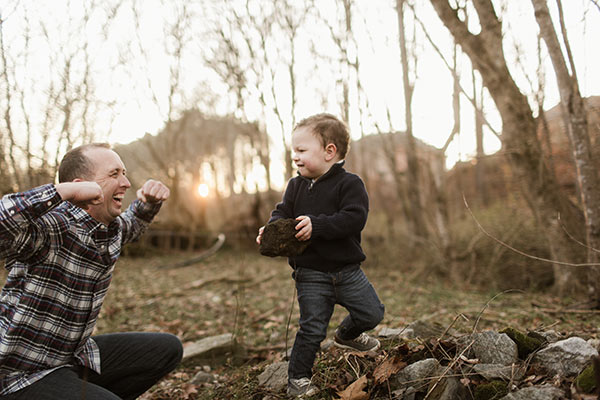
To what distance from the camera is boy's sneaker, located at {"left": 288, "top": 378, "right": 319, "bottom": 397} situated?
8.22ft

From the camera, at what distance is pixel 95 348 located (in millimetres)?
2498

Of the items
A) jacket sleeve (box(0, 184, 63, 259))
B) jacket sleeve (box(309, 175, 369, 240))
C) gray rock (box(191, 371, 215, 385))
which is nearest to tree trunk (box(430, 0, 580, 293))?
jacket sleeve (box(309, 175, 369, 240))

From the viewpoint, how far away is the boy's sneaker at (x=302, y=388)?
250cm

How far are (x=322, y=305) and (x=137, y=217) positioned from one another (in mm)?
1427

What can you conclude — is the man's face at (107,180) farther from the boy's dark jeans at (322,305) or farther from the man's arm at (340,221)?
the boy's dark jeans at (322,305)

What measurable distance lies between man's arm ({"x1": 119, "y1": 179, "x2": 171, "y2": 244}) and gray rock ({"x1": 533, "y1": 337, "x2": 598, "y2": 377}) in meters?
2.53

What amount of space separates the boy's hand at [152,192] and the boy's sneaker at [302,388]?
1.47 meters

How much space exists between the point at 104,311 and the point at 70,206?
14.7 feet

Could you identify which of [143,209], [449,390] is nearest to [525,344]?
[449,390]

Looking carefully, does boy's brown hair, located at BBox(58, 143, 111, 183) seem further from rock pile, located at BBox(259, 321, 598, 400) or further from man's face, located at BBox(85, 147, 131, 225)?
rock pile, located at BBox(259, 321, 598, 400)

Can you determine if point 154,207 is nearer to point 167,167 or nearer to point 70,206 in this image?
point 70,206

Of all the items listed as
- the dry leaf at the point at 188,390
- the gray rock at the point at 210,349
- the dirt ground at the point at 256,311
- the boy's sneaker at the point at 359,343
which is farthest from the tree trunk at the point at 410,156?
the dry leaf at the point at 188,390

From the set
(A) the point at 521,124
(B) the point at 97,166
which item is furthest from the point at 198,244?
(B) the point at 97,166

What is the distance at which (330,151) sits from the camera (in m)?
2.80
